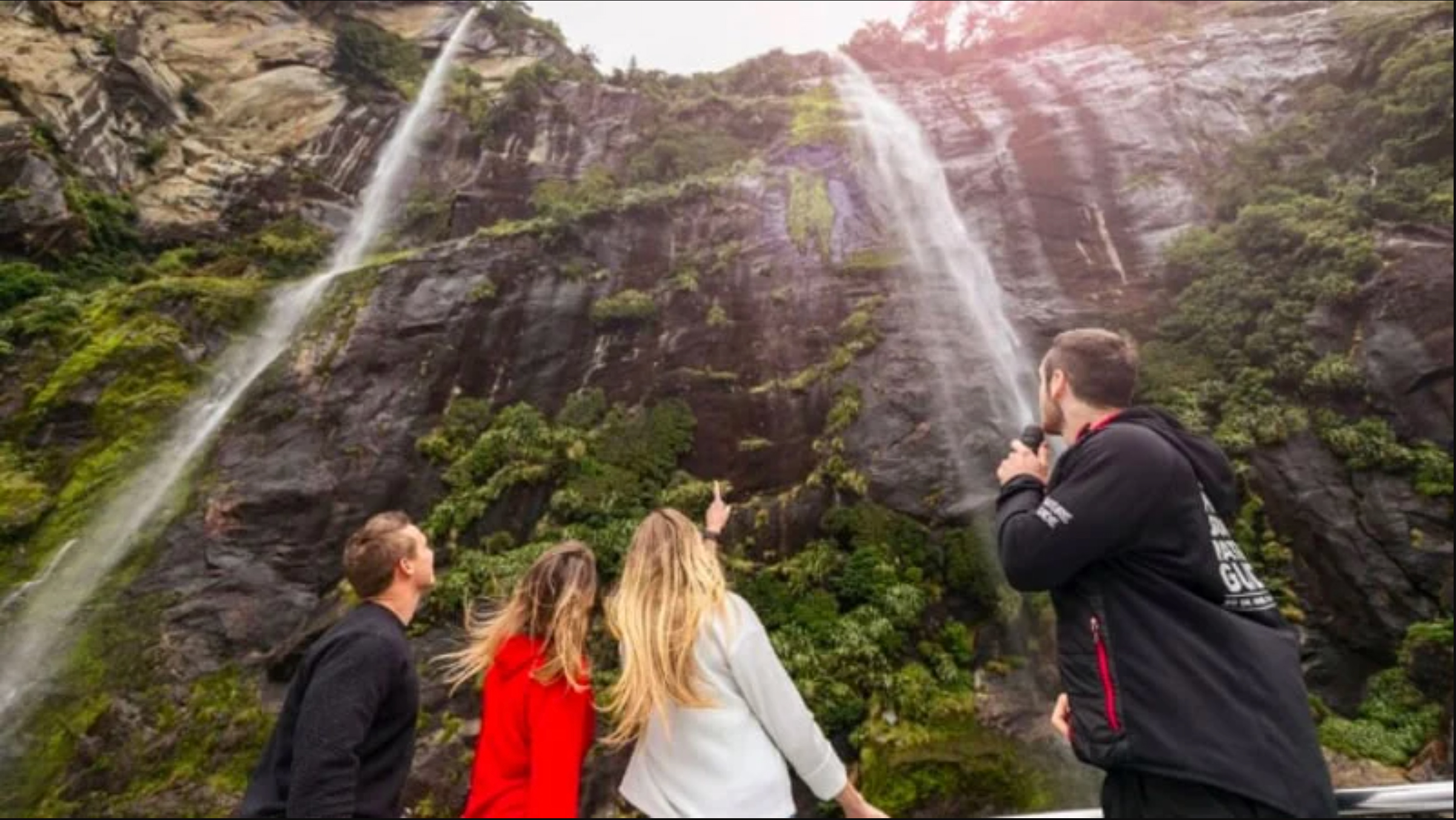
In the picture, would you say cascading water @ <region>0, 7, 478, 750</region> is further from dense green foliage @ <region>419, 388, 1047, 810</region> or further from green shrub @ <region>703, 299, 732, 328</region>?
green shrub @ <region>703, 299, 732, 328</region>

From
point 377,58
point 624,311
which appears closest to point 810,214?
point 624,311

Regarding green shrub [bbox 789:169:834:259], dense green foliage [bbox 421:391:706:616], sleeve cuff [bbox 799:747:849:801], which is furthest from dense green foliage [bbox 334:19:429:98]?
sleeve cuff [bbox 799:747:849:801]

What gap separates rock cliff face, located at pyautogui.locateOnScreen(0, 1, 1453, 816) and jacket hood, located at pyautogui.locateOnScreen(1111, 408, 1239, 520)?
259 inches

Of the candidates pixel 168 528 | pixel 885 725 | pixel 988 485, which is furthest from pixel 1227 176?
pixel 168 528

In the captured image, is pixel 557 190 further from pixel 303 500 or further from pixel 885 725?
pixel 885 725

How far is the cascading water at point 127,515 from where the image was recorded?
669 centimetres

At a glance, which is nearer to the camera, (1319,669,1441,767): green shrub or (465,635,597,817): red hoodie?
(465,635,597,817): red hoodie

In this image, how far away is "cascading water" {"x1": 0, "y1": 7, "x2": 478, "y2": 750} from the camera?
669 cm

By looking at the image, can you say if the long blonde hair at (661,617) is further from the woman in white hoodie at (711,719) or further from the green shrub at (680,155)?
the green shrub at (680,155)

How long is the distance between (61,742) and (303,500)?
11.5ft

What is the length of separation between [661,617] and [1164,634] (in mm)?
1597

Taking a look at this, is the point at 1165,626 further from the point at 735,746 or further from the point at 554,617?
the point at 554,617

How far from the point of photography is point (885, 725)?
7.86m

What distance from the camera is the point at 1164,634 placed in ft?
6.97
